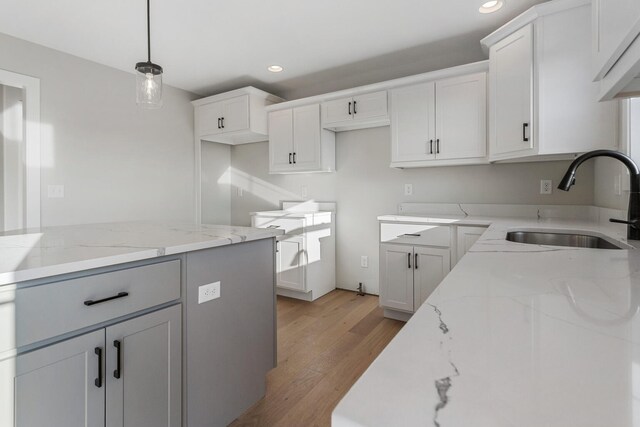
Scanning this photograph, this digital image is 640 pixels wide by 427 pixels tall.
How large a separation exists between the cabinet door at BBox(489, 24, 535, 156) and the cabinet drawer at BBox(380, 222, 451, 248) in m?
0.70

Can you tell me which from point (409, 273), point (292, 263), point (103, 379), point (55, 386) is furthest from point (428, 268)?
point (55, 386)

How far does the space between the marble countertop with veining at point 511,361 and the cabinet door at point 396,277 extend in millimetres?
2031

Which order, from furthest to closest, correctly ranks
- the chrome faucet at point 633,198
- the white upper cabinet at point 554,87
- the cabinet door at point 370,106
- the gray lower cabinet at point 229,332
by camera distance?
the cabinet door at point 370,106 → the white upper cabinet at point 554,87 → the gray lower cabinet at point 229,332 → the chrome faucet at point 633,198

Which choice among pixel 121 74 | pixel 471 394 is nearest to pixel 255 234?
pixel 471 394

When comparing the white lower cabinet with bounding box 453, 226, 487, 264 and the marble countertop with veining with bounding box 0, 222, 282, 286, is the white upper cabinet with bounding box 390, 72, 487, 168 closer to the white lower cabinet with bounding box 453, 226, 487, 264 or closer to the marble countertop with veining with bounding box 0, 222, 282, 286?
the white lower cabinet with bounding box 453, 226, 487, 264

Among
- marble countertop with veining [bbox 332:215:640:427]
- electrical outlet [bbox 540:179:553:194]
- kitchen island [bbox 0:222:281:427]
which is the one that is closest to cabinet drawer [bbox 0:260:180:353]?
kitchen island [bbox 0:222:281:427]

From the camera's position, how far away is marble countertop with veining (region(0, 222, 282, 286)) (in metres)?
0.95

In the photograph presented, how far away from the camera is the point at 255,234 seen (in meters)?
1.63

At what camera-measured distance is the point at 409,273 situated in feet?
8.89

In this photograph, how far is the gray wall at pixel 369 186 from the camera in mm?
2738

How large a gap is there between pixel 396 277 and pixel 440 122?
135 centimetres

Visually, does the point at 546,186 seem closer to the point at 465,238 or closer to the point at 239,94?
the point at 465,238

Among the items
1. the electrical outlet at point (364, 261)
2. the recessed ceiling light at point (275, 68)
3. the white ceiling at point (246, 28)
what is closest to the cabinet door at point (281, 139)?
the recessed ceiling light at point (275, 68)

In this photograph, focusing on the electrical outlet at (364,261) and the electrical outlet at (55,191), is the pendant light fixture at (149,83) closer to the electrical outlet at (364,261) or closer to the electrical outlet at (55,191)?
the electrical outlet at (55,191)
